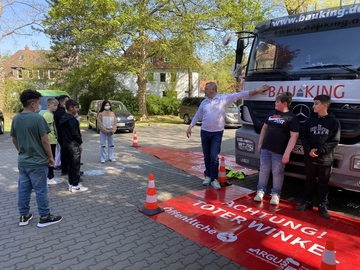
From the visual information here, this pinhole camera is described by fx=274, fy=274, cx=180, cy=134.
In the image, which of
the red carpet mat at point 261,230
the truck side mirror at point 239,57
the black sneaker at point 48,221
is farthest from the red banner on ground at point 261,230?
the truck side mirror at point 239,57

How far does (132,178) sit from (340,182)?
4.09 m

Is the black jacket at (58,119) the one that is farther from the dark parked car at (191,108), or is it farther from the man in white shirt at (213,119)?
the dark parked car at (191,108)

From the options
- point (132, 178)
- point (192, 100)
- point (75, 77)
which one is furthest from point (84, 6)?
point (132, 178)

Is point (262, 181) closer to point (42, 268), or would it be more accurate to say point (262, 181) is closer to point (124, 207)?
point (124, 207)

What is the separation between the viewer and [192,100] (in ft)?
65.8

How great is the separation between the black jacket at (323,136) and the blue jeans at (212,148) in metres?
1.67

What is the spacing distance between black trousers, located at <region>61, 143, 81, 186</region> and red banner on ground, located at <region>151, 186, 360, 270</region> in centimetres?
185

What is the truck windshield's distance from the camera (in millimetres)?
3906

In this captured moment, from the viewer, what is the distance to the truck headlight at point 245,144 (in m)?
4.87

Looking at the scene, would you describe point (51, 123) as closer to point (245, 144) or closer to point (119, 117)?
point (245, 144)

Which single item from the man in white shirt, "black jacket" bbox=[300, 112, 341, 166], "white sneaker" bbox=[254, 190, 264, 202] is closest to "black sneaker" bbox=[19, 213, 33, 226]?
the man in white shirt

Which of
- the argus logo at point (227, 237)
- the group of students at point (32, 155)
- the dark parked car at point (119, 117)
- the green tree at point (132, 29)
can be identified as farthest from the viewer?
the green tree at point (132, 29)

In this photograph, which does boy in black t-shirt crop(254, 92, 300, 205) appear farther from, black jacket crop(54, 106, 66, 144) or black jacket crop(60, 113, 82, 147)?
black jacket crop(54, 106, 66, 144)

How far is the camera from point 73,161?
517 centimetres
